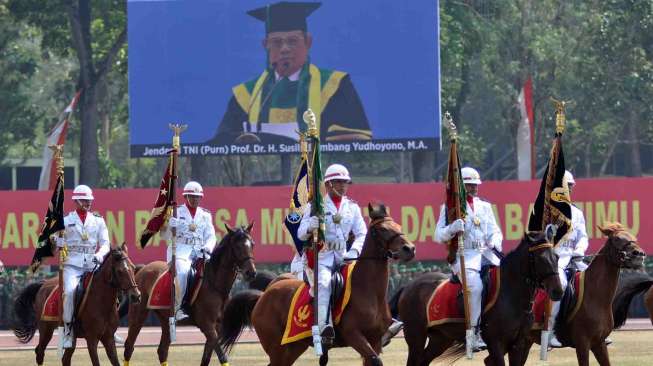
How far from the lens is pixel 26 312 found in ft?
85.1

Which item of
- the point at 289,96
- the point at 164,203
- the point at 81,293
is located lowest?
the point at 81,293

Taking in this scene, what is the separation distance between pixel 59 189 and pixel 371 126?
14.4 meters

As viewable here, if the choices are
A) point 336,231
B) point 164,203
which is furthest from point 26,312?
point 336,231

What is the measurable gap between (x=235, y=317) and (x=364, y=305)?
113 inches

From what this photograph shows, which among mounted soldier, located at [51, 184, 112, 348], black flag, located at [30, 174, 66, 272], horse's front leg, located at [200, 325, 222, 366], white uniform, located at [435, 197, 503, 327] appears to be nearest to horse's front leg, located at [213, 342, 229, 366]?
horse's front leg, located at [200, 325, 222, 366]

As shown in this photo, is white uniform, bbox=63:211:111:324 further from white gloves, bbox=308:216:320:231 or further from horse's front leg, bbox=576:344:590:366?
horse's front leg, bbox=576:344:590:366

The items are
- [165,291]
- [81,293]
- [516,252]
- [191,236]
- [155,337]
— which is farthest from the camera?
[155,337]

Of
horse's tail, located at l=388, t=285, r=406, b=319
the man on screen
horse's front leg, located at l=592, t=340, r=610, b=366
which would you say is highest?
the man on screen

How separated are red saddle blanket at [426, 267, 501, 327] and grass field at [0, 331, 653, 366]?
4.70m

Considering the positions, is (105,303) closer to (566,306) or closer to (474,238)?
(474,238)

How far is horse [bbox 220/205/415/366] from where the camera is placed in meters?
18.2

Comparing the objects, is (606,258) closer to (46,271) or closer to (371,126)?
(371,126)

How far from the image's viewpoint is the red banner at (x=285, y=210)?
35719 millimetres

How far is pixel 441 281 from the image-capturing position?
20.4 metres
